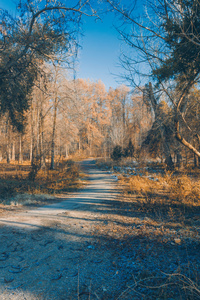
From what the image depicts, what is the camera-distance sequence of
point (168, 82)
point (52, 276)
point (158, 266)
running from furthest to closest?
point (168, 82) → point (158, 266) → point (52, 276)

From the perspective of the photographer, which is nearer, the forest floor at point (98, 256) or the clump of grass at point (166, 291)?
the clump of grass at point (166, 291)

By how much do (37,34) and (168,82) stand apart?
424 centimetres

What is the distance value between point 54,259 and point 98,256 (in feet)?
2.58

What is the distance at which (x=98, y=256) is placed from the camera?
3.38 meters

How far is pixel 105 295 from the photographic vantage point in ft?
7.82

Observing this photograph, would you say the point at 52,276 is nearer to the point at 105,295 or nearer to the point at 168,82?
the point at 105,295

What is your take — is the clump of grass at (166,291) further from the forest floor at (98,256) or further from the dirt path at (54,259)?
the dirt path at (54,259)

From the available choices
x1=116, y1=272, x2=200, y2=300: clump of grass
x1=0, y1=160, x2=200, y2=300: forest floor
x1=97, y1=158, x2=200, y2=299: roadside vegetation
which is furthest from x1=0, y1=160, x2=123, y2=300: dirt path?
x1=97, y1=158, x2=200, y2=299: roadside vegetation

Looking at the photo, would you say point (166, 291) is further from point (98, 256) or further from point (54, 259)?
point (54, 259)

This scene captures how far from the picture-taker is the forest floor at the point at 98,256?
7.94 feet

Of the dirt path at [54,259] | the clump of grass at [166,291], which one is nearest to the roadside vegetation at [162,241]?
the clump of grass at [166,291]

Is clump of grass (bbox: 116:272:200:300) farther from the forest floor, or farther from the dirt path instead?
the dirt path

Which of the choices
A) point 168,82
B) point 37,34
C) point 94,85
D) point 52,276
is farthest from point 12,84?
point 94,85

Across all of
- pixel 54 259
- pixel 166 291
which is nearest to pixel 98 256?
pixel 54 259
